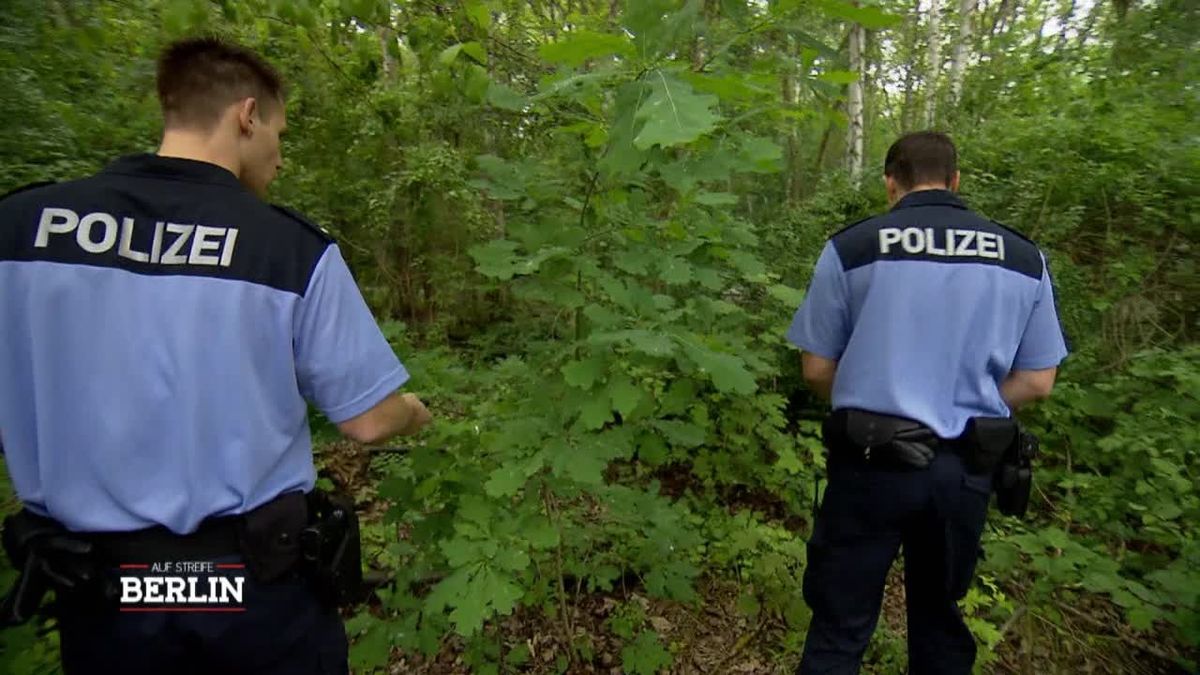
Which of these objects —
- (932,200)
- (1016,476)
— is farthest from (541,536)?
(932,200)

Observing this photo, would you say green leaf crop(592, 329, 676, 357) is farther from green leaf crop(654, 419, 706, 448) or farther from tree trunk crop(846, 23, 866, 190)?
tree trunk crop(846, 23, 866, 190)

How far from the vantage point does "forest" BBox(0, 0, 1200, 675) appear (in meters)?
1.92

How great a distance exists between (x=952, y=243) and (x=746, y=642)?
227 cm

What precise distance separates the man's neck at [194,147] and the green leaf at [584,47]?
0.82 metres

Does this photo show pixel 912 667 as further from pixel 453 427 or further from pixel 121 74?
pixel 121 74

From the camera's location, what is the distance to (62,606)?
1.34 m

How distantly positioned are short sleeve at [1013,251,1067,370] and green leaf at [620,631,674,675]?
1971mm

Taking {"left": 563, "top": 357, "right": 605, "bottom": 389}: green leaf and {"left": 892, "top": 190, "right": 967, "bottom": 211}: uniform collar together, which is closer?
{"left": 563, "top": 357, "right": 605, "bottom": 389}: green leaf

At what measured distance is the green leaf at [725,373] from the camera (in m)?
1.85

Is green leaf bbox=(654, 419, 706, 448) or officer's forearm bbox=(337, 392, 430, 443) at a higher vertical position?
officer's forearm bbox=(337, 392, 430, 443)

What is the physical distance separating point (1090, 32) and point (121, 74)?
11.0m

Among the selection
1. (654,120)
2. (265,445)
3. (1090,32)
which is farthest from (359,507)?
(1090,32)

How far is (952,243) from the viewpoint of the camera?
205cm

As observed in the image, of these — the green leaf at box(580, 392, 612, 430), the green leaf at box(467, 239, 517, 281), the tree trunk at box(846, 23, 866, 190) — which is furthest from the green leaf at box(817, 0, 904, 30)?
the tree trunk at box(846, 23, 866, 190)
